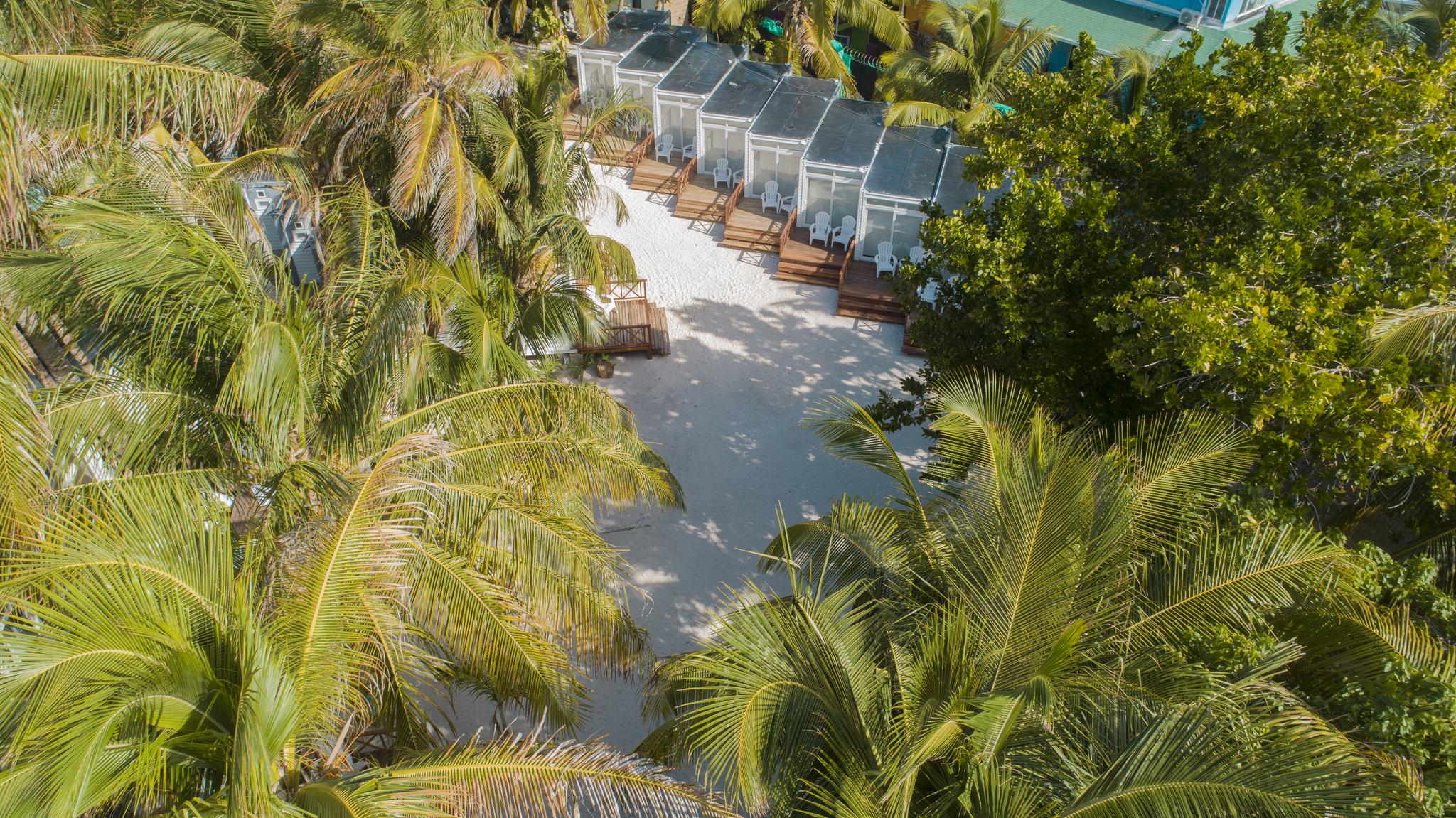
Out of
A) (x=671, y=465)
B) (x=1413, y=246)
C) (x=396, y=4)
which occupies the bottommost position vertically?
(x=671, y=465)

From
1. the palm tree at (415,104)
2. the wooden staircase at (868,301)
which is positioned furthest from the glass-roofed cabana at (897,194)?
the palm tree at (415,104)

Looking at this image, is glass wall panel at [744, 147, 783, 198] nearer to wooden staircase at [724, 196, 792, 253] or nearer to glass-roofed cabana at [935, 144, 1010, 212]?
wooden staircase at [724, 196, 792, 253]

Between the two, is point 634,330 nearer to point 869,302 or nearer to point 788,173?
point 869,302

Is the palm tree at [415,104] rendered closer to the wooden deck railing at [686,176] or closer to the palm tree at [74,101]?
the palm tree at [74,101]

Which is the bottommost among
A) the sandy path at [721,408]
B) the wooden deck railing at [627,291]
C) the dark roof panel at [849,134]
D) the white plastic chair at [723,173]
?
the sandy path at [721,408]

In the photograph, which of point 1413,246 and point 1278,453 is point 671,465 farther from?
point 1413,246

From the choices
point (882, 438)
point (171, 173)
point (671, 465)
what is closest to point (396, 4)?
point (171, 173)
